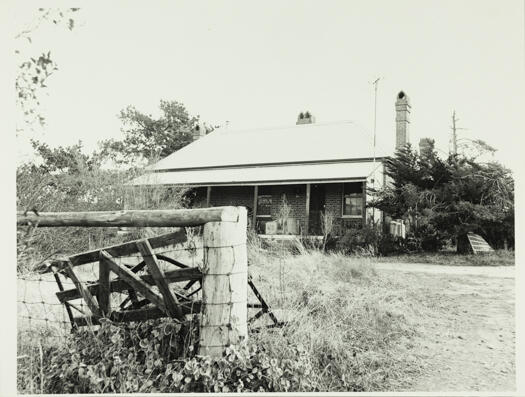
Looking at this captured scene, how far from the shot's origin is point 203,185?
1486cm

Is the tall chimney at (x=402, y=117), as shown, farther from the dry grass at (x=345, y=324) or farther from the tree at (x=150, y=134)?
the dry grass at (x=345, y=324)

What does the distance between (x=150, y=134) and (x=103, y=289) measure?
12333 millimetres

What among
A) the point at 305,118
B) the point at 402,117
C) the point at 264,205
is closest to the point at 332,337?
the point at 264,205

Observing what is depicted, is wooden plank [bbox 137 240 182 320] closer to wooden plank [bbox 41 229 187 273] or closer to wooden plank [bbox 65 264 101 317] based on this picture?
wooden plank [bbox 41 229 187 273]

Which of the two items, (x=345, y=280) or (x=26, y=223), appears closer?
(x=26, y=223)

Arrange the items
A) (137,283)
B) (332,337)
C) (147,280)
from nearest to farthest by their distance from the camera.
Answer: (137,283), (147,280), (332,337)

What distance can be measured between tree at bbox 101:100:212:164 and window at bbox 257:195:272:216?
3.99 m

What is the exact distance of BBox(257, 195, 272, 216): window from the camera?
15.8 m

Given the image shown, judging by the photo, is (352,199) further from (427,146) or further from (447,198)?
(447,198)

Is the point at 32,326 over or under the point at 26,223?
under

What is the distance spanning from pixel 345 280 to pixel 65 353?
4.15 metres

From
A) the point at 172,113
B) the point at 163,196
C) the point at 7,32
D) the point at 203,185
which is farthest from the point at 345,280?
the point at 172,113

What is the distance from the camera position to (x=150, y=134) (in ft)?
49.9

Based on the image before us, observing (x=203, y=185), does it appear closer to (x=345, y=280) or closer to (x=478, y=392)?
(x=345, y=280)
